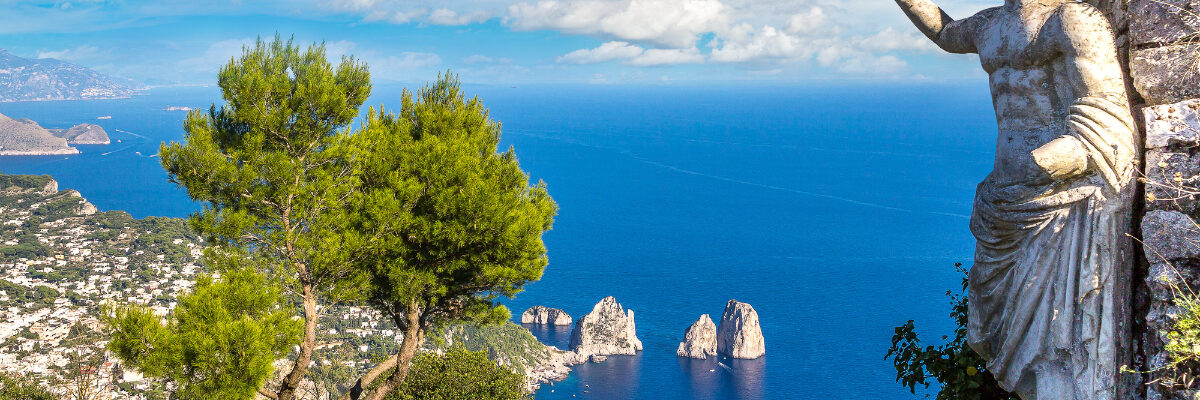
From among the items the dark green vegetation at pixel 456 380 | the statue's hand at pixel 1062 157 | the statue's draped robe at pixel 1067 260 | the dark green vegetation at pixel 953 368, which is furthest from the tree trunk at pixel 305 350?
the statue's hand at pixel 1062 157

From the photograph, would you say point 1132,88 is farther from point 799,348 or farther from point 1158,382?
point 799,348

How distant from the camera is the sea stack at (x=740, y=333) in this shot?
147 feet

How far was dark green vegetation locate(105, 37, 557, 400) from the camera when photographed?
6.97 metres

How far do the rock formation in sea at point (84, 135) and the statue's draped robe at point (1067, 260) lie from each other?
13498 cm

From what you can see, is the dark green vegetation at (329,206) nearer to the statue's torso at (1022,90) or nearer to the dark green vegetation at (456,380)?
the dark green vegetation at (456,380)

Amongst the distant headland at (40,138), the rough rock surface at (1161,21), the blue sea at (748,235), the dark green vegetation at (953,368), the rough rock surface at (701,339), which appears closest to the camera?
the rough rock surface at (1161,21)

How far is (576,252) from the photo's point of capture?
60812 millimetres

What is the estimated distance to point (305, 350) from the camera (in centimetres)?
720

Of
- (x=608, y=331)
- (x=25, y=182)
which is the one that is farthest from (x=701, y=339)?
(x=25, y=182)

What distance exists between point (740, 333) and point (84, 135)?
113117mm

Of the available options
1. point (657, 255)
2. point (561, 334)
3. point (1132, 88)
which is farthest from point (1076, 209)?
point (657, 255)

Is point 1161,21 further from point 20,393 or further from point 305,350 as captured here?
point 20,393

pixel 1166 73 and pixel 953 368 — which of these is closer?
pixel 1166 73

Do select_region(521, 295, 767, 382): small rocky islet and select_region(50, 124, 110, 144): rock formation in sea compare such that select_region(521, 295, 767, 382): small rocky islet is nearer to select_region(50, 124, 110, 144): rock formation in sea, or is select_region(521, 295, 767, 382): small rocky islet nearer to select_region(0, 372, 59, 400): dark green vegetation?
select_region(0, 372, 59, 400): dark green vegetation
